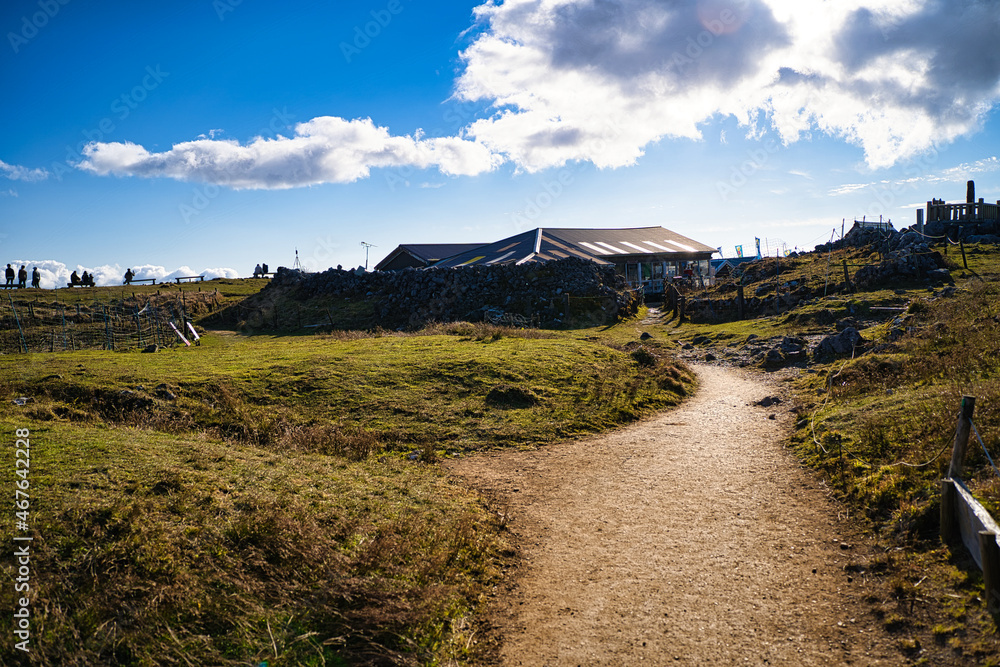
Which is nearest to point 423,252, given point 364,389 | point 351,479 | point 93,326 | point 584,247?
point 584,247

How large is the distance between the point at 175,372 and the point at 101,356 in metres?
5.37

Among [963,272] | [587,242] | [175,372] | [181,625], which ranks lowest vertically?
[181,625]

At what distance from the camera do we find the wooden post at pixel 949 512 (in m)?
6.90

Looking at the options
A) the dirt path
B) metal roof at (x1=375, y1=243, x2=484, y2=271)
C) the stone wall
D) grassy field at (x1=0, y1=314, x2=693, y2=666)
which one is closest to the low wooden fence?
the dirt path

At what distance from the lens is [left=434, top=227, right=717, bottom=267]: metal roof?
4824 centimetres

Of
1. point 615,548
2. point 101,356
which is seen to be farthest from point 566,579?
point 101,356

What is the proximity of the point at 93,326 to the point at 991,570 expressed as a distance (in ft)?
126

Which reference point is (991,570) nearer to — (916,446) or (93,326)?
(916,446)

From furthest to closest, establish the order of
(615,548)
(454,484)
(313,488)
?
(454,484)
(313,488)
(615,548)

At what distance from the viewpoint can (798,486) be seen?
402 inches

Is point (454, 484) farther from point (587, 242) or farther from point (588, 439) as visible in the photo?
point (587, 242)

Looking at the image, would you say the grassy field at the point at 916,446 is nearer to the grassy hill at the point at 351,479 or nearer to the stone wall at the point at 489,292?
the grassy hill at the point at 351,479

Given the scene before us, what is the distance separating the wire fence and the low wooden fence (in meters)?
28.0

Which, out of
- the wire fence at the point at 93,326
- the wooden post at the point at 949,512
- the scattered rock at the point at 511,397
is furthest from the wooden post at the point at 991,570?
the wire fence at the point at 93,326
